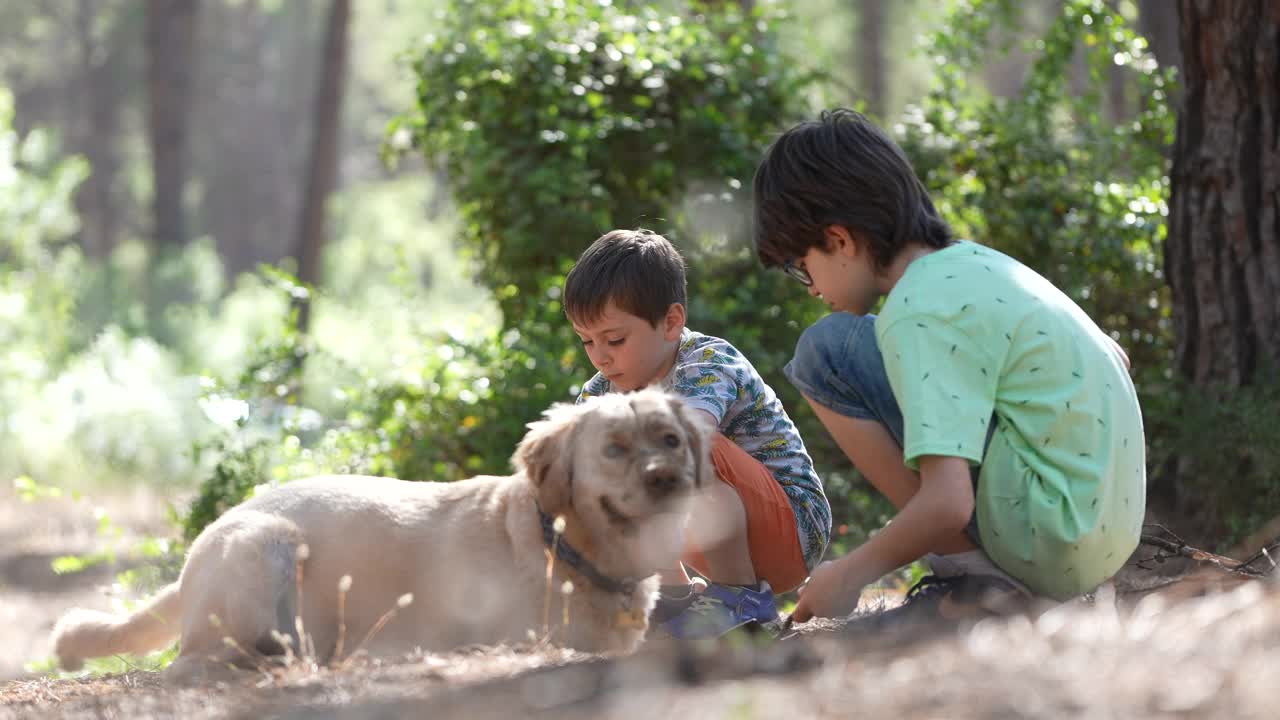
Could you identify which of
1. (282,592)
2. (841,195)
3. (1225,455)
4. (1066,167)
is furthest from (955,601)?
(1066,167)

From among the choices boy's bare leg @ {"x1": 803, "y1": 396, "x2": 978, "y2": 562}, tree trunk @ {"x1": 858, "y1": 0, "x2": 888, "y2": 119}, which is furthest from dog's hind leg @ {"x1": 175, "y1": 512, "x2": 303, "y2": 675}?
tree trunk @ {"x1": 858, "y1": 0, "x2": 888, "y2": 119}

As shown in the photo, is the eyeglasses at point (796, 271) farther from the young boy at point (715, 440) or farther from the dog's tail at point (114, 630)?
the dog's tail at point (114, 630)

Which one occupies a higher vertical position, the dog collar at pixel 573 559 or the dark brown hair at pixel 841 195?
the dark brown hair at pixel 841 195

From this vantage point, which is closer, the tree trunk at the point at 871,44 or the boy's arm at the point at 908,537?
the boy's arm at the point at 908,537

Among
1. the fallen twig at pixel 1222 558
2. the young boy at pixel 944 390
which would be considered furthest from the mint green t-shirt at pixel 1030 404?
the fallen twig at pixel 1222 558

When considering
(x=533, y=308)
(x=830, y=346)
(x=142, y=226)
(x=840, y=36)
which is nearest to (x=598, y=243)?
(x=830, y=346)

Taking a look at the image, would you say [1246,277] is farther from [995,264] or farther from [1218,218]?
[995,264]

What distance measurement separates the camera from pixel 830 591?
3.27 metres

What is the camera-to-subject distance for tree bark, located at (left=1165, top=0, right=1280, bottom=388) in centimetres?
570

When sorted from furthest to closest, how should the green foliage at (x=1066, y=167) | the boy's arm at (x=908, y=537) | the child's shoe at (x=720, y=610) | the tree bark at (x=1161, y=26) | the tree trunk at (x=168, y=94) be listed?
the tree trunk at (x=168, y=94)
the tree bark at (x=1161, y=26)
the green foliage at (x=1066, y=167)
the child's shoe at (x=720, y=610)
the boy's arm at (x=908, y=537)

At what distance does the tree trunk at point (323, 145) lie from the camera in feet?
65.6

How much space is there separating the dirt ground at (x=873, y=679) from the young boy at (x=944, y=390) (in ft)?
0.88

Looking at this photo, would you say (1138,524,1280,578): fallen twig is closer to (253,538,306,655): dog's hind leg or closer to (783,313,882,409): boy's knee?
(783,313,882,409): boy's knee

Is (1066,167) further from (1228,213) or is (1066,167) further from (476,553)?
(476,553)
